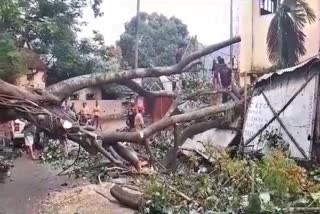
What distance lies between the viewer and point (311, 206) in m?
4.08

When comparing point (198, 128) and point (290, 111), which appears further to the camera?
point (198, 128)

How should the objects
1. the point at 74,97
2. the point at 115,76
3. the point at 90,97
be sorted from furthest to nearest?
the point at 90,97 → the point at 74,97 → the point at 115,76

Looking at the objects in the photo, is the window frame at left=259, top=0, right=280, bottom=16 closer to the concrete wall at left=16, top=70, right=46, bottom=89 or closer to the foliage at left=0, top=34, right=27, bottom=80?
the concrete wall at left=16, top=70, right=46, bottom=89

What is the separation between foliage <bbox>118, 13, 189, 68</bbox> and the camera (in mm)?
10180

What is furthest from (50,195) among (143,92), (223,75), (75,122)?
(223,75)

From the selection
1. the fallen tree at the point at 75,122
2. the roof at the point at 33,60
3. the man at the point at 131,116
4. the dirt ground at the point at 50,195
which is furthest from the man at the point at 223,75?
the roof at the point at 33,60

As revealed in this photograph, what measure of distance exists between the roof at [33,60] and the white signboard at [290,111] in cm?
396

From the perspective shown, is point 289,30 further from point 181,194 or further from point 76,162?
point 76,162

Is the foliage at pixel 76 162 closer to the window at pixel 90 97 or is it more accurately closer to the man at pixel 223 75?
the window at pixel 90 97

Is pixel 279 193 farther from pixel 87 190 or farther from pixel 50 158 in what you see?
pixel 50 158

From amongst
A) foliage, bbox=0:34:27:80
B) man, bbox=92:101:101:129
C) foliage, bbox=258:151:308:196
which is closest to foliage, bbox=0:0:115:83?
foliage, bbox=0:34:27:80

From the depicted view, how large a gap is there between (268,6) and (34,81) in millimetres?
4177

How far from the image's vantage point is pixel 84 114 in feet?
29.0

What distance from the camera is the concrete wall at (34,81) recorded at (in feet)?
25.1
